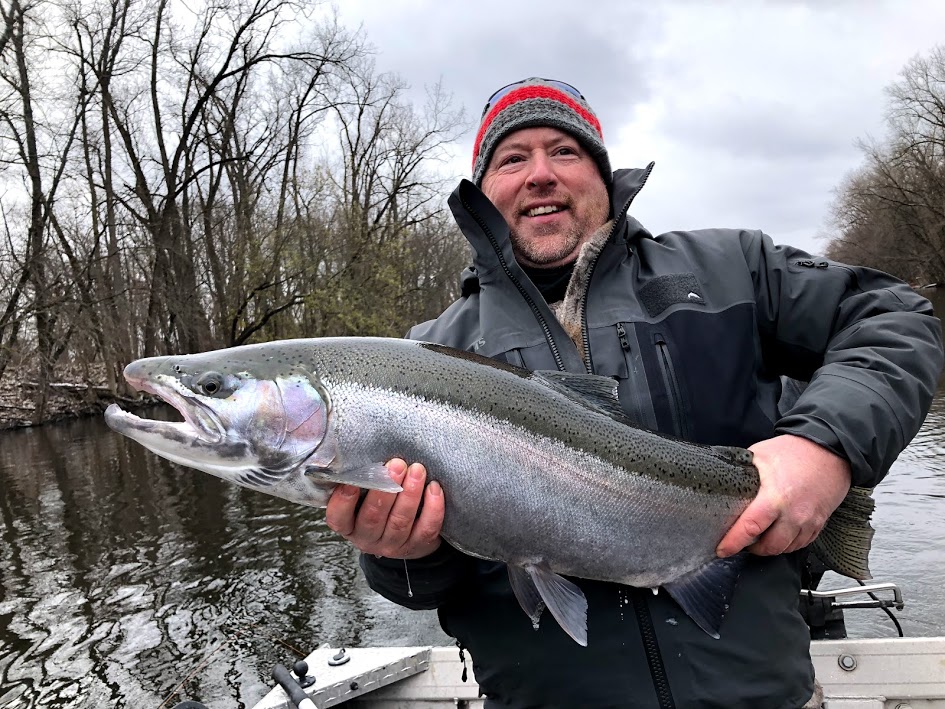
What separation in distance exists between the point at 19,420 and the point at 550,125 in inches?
1048

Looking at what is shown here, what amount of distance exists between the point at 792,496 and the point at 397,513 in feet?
4.05

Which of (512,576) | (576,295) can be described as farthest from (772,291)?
(512,576)

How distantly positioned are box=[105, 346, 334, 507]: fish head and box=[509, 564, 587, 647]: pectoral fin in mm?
712

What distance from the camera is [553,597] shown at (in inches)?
83.0

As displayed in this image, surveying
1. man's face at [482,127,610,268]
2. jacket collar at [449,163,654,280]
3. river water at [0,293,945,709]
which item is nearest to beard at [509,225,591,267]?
man's face at [482,127,610,268]

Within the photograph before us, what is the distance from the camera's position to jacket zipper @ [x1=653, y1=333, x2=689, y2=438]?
7.89 feet

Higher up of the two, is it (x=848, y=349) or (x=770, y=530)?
(x=848, y=349)

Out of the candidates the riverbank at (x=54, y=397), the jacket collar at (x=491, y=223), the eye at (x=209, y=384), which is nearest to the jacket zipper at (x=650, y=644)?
the jacket collar at (x=491, y=223)

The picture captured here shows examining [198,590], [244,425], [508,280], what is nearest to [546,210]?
[508,280]

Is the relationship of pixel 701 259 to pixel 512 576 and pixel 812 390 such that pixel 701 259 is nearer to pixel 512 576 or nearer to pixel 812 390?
pixel 812 390

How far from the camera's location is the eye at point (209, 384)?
85.5 inches

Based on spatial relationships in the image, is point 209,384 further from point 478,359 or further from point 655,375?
point 655,375

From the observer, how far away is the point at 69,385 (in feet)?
84.7

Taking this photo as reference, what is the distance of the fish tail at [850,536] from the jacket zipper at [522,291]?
1.06 metres
